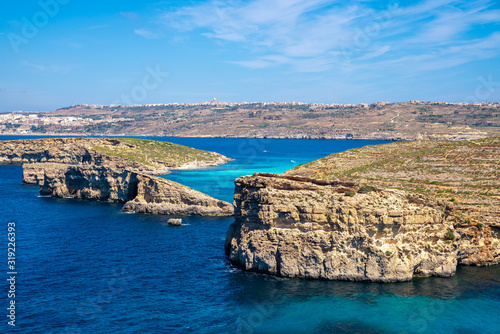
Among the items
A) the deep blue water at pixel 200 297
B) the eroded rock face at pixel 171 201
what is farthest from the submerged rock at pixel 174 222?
the deep blue water at pixel 200 297

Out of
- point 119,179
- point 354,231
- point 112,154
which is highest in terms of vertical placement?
point 112,154

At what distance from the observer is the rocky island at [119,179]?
75.2 metres

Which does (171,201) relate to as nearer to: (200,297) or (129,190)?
(129,190)

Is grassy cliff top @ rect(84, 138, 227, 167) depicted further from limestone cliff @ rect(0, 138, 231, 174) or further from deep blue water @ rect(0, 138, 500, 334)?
deep blue water @ rect(0, 138, 500, 334)

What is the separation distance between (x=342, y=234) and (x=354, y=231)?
1170 mm

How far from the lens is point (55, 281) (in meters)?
39.8

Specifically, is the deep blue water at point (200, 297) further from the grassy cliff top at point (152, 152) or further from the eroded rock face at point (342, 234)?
the grassy cliff top at point (152, 152)

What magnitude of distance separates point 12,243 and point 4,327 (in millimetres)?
24976

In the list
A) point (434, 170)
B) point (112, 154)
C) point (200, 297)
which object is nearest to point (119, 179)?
point (112, 154)

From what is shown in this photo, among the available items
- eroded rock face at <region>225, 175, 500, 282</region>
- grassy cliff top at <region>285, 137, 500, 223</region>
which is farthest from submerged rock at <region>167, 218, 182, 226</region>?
eroded rock face at <region>225, 175, 500, 282</region>

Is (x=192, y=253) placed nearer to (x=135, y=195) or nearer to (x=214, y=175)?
(x=135, y=195)

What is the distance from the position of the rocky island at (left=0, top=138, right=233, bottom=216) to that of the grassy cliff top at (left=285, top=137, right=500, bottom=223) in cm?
2257

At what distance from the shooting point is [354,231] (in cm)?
3969

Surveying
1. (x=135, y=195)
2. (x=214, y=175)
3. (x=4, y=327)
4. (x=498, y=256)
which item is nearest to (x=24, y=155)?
(x=214, y=175)
